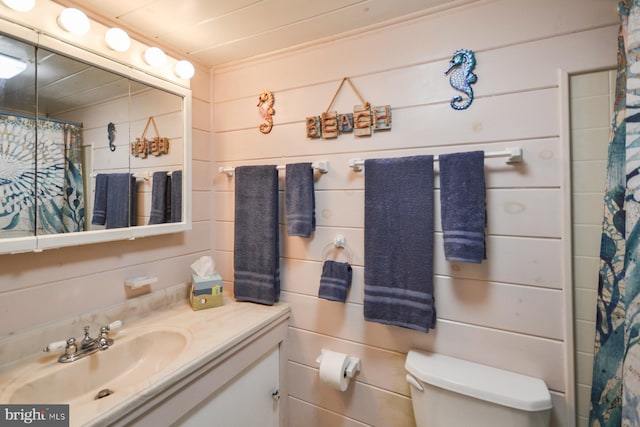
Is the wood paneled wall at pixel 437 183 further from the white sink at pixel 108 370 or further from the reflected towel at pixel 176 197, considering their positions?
the white sink at pixel 108 370

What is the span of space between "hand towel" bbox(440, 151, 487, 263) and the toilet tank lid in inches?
16.3

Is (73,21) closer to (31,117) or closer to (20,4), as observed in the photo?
(20,4)

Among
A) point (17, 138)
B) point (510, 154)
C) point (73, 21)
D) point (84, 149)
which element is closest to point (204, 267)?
point (84, 149)

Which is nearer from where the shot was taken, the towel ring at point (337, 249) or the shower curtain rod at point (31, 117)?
the shower curtain rod at point (31, 117)

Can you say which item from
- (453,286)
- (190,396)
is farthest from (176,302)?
(453,286)

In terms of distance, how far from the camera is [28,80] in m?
0.96

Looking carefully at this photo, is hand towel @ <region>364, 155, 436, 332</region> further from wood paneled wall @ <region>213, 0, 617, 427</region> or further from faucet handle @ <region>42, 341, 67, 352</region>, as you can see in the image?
faucet handle @ <region>42, 341, 67, 352</region>

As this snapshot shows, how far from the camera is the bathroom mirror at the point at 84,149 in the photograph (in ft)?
3.07

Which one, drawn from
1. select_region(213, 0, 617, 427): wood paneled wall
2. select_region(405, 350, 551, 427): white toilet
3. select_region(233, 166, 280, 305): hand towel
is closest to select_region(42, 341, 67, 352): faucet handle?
select_region(233, 166, 280, 305): hand towel

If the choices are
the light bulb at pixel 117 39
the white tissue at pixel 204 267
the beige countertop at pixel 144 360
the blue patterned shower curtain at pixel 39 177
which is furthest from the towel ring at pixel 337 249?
the light bulb at pixel 117 39

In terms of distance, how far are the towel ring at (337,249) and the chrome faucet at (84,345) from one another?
35.1 inches

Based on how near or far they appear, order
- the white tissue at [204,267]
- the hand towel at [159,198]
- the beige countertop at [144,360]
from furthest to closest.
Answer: the white tissue at [204,267] < the hand towel at [159,198] < the beige countertop at [144,360]

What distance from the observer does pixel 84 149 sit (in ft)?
3.66

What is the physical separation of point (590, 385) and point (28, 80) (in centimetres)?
217
